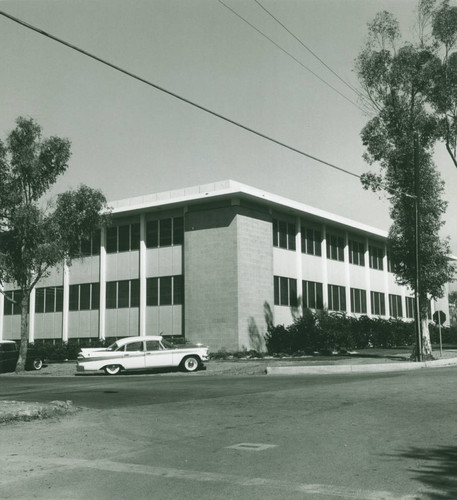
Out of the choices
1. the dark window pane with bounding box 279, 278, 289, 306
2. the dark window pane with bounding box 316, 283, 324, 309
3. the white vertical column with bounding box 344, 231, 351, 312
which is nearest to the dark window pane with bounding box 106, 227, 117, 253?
the dark window pane with bounding box 279, 278, 289, 306

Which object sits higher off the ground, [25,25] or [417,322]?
[25,25]

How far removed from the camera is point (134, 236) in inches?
1519

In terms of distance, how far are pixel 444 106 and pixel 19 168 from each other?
1880 cm

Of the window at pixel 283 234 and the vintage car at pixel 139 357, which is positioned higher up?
the window at pixel 283 234

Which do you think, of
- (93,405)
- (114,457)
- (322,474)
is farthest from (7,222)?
(322,474)

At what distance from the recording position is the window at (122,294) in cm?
3816

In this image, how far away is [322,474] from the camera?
267 inches

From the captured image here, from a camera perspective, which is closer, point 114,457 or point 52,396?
point 114,457

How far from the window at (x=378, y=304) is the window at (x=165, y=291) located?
667 inches

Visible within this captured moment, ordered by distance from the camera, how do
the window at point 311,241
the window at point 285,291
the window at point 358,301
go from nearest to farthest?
the window at point 285,291, the window at point 311,241, the window at point 358,301

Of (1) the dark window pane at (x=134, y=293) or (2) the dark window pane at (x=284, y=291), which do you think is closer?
(2) the dark window pane at (x=284, y=291)

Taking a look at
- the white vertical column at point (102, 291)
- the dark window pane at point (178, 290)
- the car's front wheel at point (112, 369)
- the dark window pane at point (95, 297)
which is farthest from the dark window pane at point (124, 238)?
the car's front wheel at point (112, 369)

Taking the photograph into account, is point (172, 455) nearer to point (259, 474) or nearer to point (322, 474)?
point (259, 474)

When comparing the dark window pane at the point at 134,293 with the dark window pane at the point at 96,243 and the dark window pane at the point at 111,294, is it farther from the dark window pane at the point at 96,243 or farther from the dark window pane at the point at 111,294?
the dark window pane at the point at 96,243
